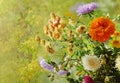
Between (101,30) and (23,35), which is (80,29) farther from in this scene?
(23,35)

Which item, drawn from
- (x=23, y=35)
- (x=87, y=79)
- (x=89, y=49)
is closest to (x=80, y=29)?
(x=89, y=49)

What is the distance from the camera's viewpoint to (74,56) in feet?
4.36

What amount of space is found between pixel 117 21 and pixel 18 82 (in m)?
0.61

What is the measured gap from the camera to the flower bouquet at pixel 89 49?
1.21 m

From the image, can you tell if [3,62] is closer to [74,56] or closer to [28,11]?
[28,11]

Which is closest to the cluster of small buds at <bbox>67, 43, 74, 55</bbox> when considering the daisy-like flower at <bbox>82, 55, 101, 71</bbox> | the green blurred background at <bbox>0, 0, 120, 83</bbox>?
the daisy-like flower at <bbox>82, 55, 101, 71</bbox>

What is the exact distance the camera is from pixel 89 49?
1285mm

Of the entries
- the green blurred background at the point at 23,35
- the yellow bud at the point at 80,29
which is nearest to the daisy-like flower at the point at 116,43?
the yellow bud at the point at 80,29

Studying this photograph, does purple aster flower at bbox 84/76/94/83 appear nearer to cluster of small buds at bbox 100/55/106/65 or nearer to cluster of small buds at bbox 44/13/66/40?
cluster of small buds at bbox 100/55/106/65

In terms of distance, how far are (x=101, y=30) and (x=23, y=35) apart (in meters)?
0.67

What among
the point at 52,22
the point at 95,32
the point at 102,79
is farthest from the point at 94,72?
the point at 52,22

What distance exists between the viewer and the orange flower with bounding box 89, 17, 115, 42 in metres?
1.19

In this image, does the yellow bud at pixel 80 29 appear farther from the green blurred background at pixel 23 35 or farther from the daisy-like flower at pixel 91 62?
the green blurred background at pixel 23 35

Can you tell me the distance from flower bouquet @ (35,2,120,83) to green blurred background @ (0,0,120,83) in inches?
13.8
